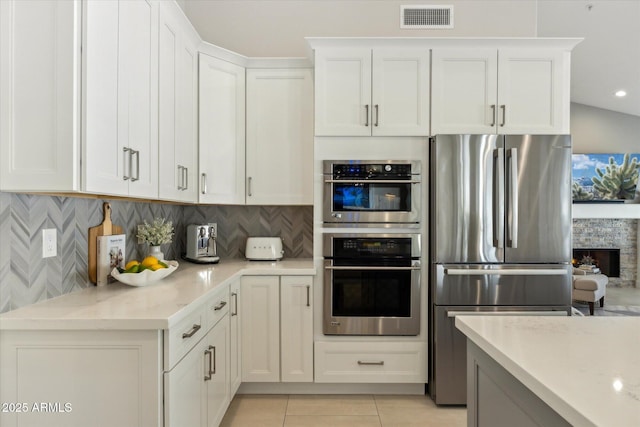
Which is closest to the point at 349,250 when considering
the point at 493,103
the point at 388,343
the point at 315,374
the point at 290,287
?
the point at 290,287

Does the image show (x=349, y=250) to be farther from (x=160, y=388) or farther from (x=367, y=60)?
(x=160, y=388)

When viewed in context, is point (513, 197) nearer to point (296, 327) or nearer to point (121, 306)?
point (296, 327)

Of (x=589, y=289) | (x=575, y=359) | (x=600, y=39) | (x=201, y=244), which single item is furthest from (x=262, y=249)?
(x=600, y=39)

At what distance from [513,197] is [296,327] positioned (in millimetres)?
1666

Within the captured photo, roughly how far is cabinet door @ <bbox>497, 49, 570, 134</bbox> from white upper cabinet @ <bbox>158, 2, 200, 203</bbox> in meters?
2.08

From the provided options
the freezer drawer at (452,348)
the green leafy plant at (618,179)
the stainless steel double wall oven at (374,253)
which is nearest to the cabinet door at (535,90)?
the stainless steel double wall oven at (374,253)

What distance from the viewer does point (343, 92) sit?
293 centimetres

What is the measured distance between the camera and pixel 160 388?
1494 millimetres

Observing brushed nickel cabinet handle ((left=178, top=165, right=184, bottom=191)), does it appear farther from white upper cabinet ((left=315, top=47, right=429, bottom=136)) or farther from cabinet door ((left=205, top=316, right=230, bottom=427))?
white upper cabinet ((left=315, top=47, right=429, bottom=136))

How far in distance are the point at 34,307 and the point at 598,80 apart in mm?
7871

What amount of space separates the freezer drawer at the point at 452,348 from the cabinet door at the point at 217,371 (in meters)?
1.36

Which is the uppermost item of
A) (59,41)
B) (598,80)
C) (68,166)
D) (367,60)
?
(598,80)

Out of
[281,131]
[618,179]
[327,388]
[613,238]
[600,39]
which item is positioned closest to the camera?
[327,388]

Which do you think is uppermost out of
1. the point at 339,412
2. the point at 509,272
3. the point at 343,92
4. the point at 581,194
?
the point at 343,92
